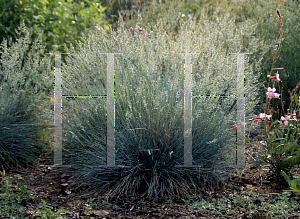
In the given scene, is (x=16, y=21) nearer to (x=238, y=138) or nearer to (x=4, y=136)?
(x=4, y=136)

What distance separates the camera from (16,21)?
451cm

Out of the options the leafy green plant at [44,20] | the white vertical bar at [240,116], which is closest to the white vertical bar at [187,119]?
the white vertical bar at [240,116]

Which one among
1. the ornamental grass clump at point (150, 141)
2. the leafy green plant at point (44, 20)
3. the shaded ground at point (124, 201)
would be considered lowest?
the shaded ground at point (124, 201)

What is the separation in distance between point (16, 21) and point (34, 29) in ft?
0.92

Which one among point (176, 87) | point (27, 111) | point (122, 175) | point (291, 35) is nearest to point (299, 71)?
point (291, 35)

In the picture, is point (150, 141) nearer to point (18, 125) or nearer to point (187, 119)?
point (187, 119)

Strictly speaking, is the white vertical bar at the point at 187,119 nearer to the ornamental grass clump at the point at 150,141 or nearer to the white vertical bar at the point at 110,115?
the ornamental grass clump at the point at 150,141

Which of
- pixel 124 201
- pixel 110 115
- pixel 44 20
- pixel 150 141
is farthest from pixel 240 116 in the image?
pixel 44 20

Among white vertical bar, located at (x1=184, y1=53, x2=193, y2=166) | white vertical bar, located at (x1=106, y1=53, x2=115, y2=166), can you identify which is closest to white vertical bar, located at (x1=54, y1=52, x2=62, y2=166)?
white vertical bar, located at (x1=106, y1=53, x2=115, y2=166)

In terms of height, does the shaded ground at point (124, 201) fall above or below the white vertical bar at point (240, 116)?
below

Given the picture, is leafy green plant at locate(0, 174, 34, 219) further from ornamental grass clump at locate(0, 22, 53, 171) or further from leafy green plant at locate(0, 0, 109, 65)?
leafy green plant at locate(0, 0, 109, 65)

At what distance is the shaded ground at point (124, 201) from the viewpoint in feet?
6.98

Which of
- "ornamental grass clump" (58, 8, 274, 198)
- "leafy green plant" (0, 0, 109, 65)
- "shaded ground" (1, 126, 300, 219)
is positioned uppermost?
"leafy green plant" (0, 0, 109, 65)

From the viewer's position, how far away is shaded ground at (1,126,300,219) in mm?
2129
